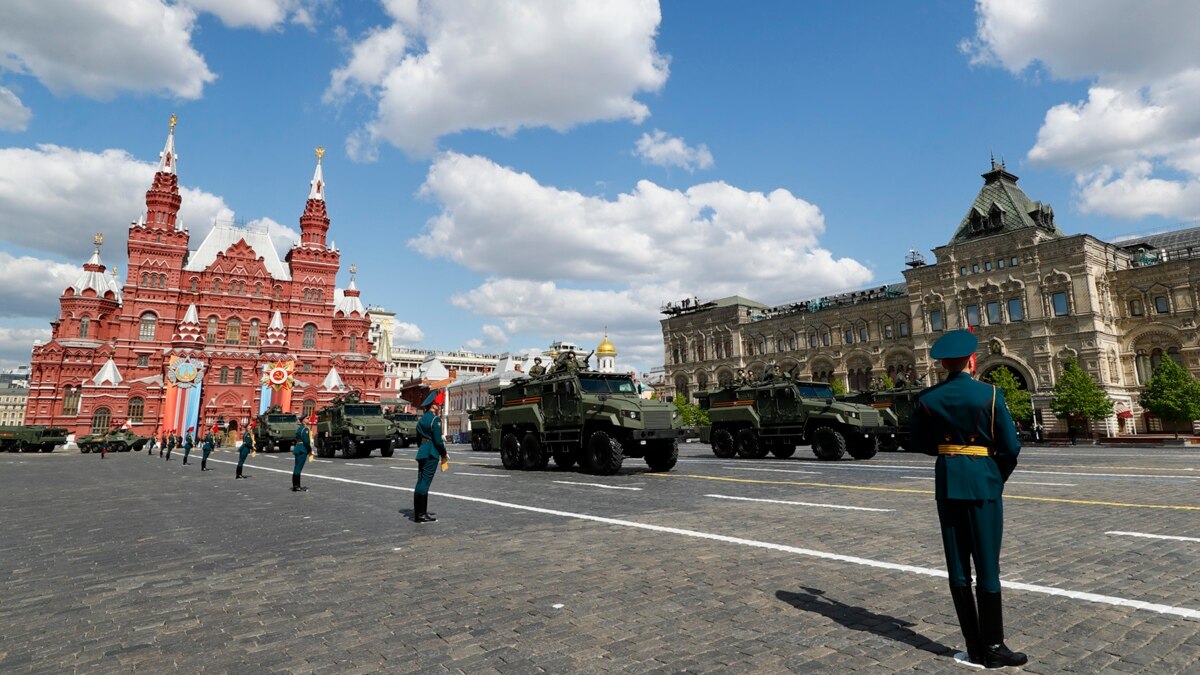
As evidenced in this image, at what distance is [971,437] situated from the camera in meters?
3.70

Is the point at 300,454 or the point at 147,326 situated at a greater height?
the point at 147,326

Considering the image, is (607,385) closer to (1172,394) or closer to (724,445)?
(724,445)

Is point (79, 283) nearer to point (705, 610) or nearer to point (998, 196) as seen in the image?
point (705, 610)

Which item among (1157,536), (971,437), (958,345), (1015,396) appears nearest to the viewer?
(971,437)

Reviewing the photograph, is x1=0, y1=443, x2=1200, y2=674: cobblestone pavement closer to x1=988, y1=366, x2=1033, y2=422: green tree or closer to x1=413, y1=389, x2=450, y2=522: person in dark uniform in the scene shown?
x1=413, y1=389, x2=450, y2=522: person in dark uniform

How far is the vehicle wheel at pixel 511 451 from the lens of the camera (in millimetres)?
17875

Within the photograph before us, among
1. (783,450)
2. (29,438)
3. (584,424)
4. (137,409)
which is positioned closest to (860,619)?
(584,424)

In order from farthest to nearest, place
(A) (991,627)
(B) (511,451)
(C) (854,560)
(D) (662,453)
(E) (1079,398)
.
Result: (E) (1079,398)
(B) (511,451)
(D) (662,453)
(C) (854,560)
(A) (991,627)

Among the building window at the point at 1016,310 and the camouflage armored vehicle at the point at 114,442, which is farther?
the building window at the point at 1016,310

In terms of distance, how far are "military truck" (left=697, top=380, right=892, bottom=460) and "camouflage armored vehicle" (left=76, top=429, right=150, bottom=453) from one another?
4177cm

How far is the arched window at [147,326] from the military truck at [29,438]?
12.9 metres

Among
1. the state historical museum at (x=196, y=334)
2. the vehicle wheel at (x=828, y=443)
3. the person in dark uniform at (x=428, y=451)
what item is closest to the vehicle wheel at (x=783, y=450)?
the vehicle wheel at (x=828, y=443)

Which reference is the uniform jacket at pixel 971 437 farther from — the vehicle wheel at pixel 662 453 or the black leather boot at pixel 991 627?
the vehicle wheel at pixel 662 453

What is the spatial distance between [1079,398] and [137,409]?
233ft
